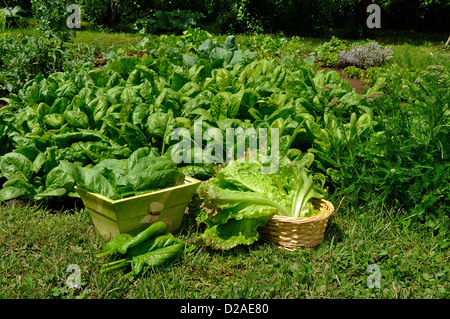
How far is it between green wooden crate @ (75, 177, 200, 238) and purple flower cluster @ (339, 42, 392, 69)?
4.78 meters

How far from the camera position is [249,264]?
260cm

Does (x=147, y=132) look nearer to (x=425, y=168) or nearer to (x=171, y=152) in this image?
(x=171, y=152)

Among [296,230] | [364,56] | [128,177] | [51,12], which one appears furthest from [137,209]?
[51,12]

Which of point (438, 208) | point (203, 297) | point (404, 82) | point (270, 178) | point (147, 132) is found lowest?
point (203, 297)

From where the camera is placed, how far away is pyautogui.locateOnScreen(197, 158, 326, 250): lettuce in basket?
8.62 ft

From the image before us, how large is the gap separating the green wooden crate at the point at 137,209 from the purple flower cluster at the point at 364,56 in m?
4.78

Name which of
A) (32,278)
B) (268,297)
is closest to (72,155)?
(32,278)

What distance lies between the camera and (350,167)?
10.3 feet

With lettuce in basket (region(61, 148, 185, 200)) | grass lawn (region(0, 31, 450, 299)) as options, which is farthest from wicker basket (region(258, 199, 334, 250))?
lettuce in basket (region(61, 148, 185, 200))

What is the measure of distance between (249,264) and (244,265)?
3cm

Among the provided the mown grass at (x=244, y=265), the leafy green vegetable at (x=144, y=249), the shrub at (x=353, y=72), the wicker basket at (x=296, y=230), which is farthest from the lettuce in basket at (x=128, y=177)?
the shrub at (x=353, y=72)

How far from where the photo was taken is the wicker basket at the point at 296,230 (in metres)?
2.58

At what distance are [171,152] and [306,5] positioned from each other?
10.8 m

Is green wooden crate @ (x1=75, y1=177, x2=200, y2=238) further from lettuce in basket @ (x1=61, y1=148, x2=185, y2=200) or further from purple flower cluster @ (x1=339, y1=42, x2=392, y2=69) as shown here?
purple flower cluster @ (x1=339, y1=42, x2=392, y2=69)
